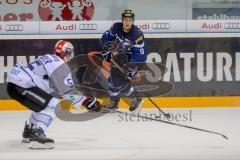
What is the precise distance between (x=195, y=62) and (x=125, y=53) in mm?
962

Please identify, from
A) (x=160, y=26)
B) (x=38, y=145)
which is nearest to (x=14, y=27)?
(x=160, y=26)

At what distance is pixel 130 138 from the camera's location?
596 cm

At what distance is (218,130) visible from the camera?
6.39 meters

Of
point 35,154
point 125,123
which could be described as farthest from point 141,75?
point 35,154

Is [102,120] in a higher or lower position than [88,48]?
lower

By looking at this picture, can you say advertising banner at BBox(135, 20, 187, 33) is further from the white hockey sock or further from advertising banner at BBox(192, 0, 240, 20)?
the white hockey sock

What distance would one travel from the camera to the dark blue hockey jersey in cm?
744

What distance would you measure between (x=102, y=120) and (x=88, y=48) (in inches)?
47.8

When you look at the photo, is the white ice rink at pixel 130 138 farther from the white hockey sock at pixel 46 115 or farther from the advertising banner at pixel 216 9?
the advertising banner at pixel 216 9

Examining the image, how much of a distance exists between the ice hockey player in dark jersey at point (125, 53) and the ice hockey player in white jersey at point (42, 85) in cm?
209

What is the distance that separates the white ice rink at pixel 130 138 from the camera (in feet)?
16.9

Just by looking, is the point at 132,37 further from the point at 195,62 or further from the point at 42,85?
the point at 42,85

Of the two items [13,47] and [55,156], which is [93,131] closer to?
[55,156]

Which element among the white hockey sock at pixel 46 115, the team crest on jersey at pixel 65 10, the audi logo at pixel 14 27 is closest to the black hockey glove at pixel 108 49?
the team crest on jersey at pixel 65 10
